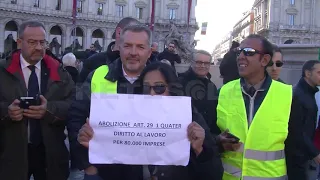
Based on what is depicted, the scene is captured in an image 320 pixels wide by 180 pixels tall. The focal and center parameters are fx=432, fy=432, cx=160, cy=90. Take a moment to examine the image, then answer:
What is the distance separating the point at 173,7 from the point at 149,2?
3.80m

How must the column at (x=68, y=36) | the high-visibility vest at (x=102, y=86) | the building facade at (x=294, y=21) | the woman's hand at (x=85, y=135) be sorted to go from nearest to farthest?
the woman's hand at (x=85, y=135) → the high-visibility vest at (x=102, y=86) → the column at (x=68, y=36) → the building facade at (x=294, y=21)

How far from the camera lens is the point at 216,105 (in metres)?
3.42

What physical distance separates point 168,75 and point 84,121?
0.65m

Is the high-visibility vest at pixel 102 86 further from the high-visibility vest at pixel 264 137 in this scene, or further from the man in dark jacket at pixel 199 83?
the man in dark jacket at pixel 199 83

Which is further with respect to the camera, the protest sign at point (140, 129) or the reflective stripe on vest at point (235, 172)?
the reflective stripe on vest at point (235, 172)

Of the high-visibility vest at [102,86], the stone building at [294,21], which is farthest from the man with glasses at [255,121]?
the stone building at [294,21]

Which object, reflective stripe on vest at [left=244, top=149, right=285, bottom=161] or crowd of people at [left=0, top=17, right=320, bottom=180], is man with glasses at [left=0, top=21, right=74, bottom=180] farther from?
reflective stripe on vest at [left=244, top=149, right=285, bottom=161]

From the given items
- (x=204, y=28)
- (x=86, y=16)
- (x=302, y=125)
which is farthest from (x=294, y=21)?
(x=302, y=125)

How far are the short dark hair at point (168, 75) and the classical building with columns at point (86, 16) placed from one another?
41.5 m

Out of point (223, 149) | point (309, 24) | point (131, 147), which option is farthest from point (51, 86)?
point (309, 24)

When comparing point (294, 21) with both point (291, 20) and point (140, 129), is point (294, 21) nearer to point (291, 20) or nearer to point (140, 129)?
point (291, 20)

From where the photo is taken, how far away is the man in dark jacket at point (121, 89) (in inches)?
110

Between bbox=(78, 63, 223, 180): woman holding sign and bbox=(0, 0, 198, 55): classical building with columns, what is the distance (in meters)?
41.5

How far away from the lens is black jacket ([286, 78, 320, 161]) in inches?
120
